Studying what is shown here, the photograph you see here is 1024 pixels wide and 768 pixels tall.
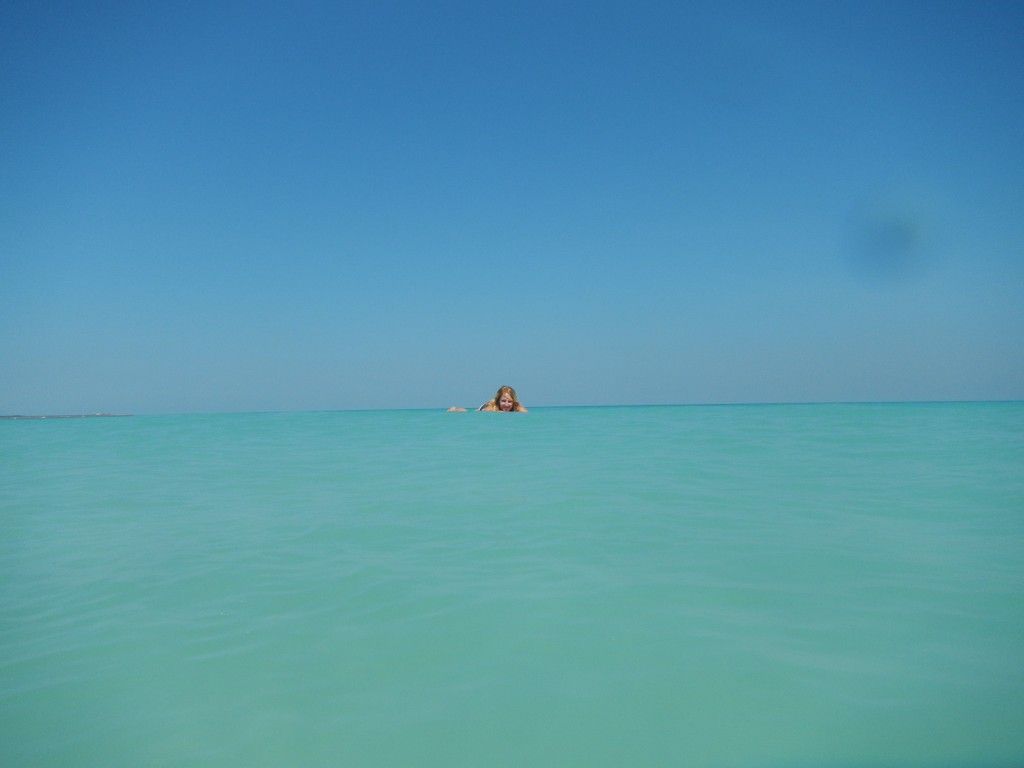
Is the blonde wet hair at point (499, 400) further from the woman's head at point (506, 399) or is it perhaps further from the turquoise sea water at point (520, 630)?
the turquoise sea water at point (520, 630)

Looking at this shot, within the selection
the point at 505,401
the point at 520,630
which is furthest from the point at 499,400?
the point at 520,630

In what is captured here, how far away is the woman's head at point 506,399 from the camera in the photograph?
2631 cm

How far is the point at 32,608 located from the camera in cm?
363

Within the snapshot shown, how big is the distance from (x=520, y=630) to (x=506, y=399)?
77.3ft

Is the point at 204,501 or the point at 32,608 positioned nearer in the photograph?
the point at 32,608

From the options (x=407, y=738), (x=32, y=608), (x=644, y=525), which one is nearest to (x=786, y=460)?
(x=644, y=525)

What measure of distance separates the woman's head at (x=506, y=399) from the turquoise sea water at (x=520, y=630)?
19.4 m

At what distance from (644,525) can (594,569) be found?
146 centimetres

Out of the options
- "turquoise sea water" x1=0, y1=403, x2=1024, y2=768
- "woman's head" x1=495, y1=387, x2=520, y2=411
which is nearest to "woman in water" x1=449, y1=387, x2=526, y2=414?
"woman's head" x1=495, y1=387, x2=520, y2=411

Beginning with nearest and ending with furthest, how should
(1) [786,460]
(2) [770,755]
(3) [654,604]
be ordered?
(2) [770,755]
(3) [654,604]
(1) [786,460]

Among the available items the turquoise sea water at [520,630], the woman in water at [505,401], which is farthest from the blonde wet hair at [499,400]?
the turquoise sea water at [520,630]

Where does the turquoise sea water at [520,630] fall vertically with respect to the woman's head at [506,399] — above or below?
below

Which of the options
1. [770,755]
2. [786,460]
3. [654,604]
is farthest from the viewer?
[786,460]

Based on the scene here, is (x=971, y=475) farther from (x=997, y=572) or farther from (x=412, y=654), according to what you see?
(x=412, y=654)
